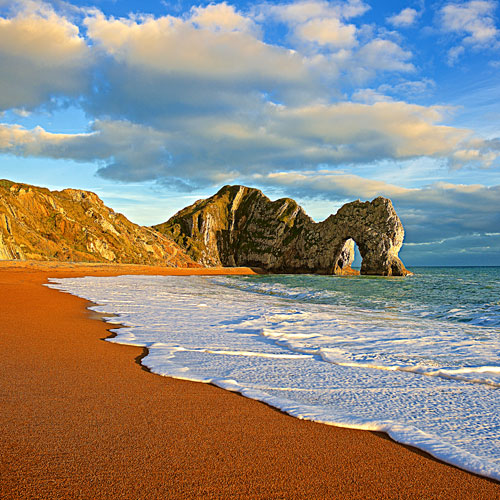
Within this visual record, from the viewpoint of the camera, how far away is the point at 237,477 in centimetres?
236

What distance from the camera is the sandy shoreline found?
7.34 ft

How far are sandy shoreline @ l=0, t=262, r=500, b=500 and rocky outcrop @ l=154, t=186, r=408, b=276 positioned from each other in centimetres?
7362

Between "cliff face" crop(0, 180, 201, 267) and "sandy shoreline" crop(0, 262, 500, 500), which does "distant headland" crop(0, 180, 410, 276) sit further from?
"sandy shoreline" crop(0, 262, 500, 500)

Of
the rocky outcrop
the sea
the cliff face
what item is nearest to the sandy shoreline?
the sea

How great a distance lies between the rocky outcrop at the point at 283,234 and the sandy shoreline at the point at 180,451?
7362 centimetres

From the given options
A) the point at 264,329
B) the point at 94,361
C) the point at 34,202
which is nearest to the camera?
the point at 94,361

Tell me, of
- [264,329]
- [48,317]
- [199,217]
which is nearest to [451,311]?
[264,329]

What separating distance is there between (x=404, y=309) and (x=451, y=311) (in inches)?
66.3

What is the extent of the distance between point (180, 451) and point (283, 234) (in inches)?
4390

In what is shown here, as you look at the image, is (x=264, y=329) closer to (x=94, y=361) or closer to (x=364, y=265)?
(x=94, y=361)

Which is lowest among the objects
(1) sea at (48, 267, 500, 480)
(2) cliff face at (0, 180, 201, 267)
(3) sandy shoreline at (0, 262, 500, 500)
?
(1) sea at (48, 267, 500, 480)

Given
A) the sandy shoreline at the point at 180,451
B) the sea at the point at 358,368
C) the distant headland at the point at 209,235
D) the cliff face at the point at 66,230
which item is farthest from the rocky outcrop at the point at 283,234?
the sandy shoreline at the point at 180,451

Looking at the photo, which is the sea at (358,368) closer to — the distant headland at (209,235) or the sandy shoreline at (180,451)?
the sandy shoreline at (180,451)

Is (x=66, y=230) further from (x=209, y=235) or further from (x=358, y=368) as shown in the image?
(x=358, y=368)
